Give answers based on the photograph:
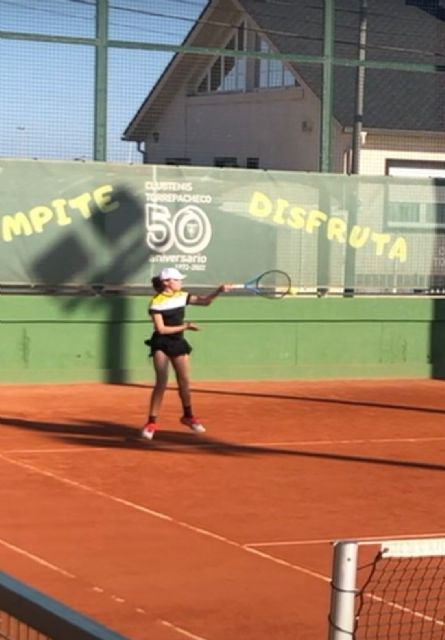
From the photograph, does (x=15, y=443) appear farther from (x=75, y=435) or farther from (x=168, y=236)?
(x=168, y=236)

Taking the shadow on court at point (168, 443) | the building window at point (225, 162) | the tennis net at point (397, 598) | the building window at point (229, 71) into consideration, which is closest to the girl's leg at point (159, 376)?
the shadow on court at point (168, 443)

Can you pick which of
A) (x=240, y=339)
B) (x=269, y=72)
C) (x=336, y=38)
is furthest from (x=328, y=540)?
(x=269, y=72)

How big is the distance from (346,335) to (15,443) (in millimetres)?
6515

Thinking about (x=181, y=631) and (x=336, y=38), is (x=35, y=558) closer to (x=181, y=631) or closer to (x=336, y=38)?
(x=181, y=631)

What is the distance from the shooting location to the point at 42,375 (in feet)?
51.6

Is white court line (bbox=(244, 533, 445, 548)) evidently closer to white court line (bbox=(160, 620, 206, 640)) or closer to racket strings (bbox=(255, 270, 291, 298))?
white court line (bbox=(160, 620, 206, 640))

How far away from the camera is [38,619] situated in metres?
3.22

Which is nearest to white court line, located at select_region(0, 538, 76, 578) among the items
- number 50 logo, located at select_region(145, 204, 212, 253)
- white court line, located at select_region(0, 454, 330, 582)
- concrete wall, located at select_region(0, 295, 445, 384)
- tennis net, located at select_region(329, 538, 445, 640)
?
white court line, located at select_region(0, 454, 330, 582)

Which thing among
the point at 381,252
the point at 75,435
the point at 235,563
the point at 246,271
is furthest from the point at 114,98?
the point at 235,563

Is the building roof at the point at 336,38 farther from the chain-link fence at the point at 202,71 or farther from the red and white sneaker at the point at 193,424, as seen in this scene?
the red and white sneaker at the point at 193,424

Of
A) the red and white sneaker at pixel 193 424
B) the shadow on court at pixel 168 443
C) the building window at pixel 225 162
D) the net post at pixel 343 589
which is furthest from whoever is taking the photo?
the building window at pixel 225 162

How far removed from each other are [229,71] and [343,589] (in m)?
15.3

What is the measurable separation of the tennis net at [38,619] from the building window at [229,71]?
14055 mm

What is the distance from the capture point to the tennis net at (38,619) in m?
2.99
